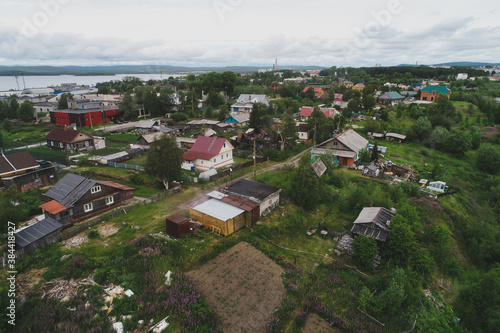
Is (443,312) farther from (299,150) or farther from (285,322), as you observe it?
(299,150)

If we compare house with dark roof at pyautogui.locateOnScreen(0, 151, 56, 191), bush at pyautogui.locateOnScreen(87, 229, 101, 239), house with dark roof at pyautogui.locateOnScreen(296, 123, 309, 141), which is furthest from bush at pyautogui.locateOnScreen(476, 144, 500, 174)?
house with dark roof at pyautogui.locateOnScreen(0, 151, 56, 191)

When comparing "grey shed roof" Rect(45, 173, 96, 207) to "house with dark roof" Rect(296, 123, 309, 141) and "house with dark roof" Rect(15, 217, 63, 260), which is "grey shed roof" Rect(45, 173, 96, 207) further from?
"house with dark roof" Rect(296, 123, 309, 141)

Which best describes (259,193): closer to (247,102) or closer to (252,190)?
(252,190)

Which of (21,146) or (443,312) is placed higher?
(21,146)

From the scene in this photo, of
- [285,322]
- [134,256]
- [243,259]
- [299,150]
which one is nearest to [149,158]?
[134,256]

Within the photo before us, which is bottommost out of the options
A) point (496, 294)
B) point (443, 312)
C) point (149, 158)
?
point (443, 312)

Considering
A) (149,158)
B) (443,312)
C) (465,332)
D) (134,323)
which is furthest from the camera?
(149,158)

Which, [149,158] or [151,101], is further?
[151,101]

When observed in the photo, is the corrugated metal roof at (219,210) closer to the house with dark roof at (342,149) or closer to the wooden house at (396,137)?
the house with dark roof at (342,149)
